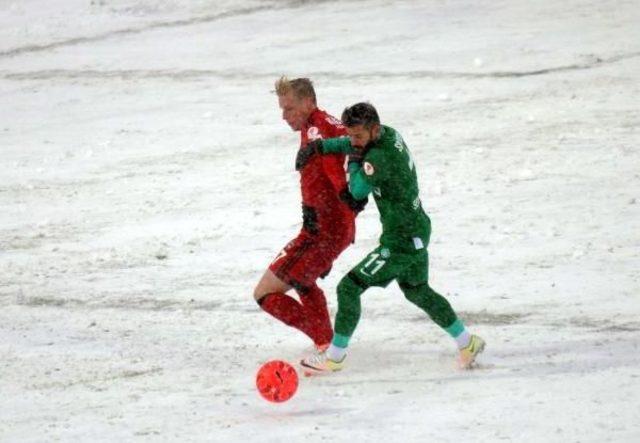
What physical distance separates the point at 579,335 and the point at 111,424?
3007 millimetres

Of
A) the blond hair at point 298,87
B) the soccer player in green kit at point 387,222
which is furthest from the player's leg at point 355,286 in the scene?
the blond hair at point 298,87

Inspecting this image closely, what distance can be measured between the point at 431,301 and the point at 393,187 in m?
0.69

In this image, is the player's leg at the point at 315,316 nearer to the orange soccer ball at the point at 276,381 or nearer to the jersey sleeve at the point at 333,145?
the orange soccer ball at the point at 276,381

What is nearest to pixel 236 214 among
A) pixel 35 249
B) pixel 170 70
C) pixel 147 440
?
pixel 35 249

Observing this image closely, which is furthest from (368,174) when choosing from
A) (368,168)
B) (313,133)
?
(313,133)

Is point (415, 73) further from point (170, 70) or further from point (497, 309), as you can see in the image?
point (497, 309)

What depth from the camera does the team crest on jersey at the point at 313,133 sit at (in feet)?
27.4

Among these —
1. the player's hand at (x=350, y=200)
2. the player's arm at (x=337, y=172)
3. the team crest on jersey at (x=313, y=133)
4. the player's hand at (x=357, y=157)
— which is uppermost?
the team crest on jersey at (x=313, y=133)

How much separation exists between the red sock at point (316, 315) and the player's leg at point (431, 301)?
2.11 feet

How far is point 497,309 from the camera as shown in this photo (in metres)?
9.58

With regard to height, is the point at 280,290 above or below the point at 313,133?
below

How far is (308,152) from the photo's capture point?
8.24 m

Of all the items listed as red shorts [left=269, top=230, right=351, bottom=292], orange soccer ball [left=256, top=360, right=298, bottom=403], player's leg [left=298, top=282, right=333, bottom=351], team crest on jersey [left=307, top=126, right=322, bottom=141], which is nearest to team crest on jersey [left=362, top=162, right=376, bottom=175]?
team crest on jersey [left=307, top=126, right=322, bottom=141]

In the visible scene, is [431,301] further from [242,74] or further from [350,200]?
[242,74]
